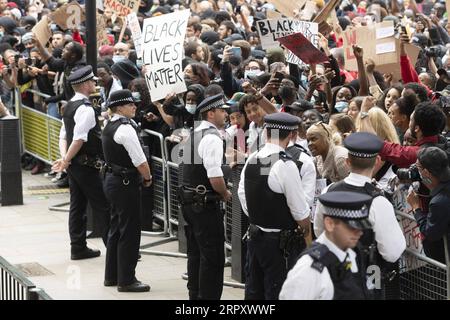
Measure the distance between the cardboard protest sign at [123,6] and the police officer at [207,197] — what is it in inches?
332

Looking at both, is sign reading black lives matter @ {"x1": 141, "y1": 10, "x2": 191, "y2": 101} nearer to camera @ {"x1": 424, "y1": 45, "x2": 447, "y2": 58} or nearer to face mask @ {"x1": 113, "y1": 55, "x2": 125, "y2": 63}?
face mask @ {"x1": 113, "y1": 55, "x2": 125, "y2": 63}

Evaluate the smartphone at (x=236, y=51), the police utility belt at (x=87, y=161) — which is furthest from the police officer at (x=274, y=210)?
the smartphone at (x=236, y=51)

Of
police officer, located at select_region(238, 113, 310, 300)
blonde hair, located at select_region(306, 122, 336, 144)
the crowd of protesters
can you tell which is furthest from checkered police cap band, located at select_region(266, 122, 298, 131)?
blonde hair, located at select_region(306, 122, 336, 144)

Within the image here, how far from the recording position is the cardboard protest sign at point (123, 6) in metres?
17.8

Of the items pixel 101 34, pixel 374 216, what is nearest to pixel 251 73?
pixel 101 34

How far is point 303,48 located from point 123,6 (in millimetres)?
6408

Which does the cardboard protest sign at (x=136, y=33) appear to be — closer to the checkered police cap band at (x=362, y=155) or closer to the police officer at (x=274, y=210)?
the police officer at (x=274, y=210)

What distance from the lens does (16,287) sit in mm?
7551

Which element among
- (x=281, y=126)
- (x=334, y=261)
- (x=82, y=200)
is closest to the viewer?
(x=334, y=261)

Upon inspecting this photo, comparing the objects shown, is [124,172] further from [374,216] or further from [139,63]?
[139,63]

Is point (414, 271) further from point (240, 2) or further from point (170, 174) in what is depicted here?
point (240, 2)

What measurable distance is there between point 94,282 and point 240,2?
675 inches

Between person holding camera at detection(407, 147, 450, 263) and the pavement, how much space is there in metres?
3.01

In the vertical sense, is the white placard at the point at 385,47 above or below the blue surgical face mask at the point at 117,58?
above
